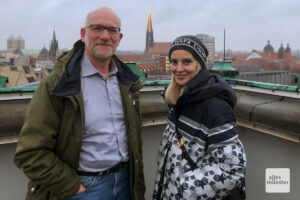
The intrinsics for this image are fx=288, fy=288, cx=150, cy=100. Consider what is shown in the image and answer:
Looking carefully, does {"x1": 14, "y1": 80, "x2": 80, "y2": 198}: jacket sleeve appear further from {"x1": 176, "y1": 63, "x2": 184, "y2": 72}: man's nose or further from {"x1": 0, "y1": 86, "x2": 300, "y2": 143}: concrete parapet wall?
{"x1": 176, "y1": 63, "x2": 184, "y2": 72}: man's nose

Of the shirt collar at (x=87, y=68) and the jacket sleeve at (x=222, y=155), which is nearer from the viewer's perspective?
the jacket sleeve at (x=222, y=155)

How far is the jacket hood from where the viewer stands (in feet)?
5.51

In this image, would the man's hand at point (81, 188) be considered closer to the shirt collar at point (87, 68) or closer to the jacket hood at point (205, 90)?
the shirt collar at point (87, 68)

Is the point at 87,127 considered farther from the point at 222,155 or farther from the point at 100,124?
the point at 222,155

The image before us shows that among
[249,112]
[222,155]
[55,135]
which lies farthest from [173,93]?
[249,112]

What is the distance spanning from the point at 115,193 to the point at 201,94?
3.03ft

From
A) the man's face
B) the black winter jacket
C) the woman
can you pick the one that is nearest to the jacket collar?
the man's face

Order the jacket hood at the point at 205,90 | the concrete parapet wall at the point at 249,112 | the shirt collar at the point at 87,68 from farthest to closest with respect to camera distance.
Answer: the concrete parapet wall at the point at 249,112, the shirt collar at the point at 87,68, the jacket hood at the point at 205,90

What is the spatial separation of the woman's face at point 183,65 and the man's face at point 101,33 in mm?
426

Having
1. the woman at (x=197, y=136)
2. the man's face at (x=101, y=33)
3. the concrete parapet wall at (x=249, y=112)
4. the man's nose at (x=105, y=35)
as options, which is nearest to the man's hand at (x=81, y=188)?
the woman at (x=197, y=136)

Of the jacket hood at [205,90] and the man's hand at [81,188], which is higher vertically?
the jacket hood at [205,90]

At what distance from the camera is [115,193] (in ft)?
6.55

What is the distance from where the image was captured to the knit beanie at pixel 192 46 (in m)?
1.80

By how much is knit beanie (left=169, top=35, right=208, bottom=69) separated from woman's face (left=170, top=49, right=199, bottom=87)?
23mm
